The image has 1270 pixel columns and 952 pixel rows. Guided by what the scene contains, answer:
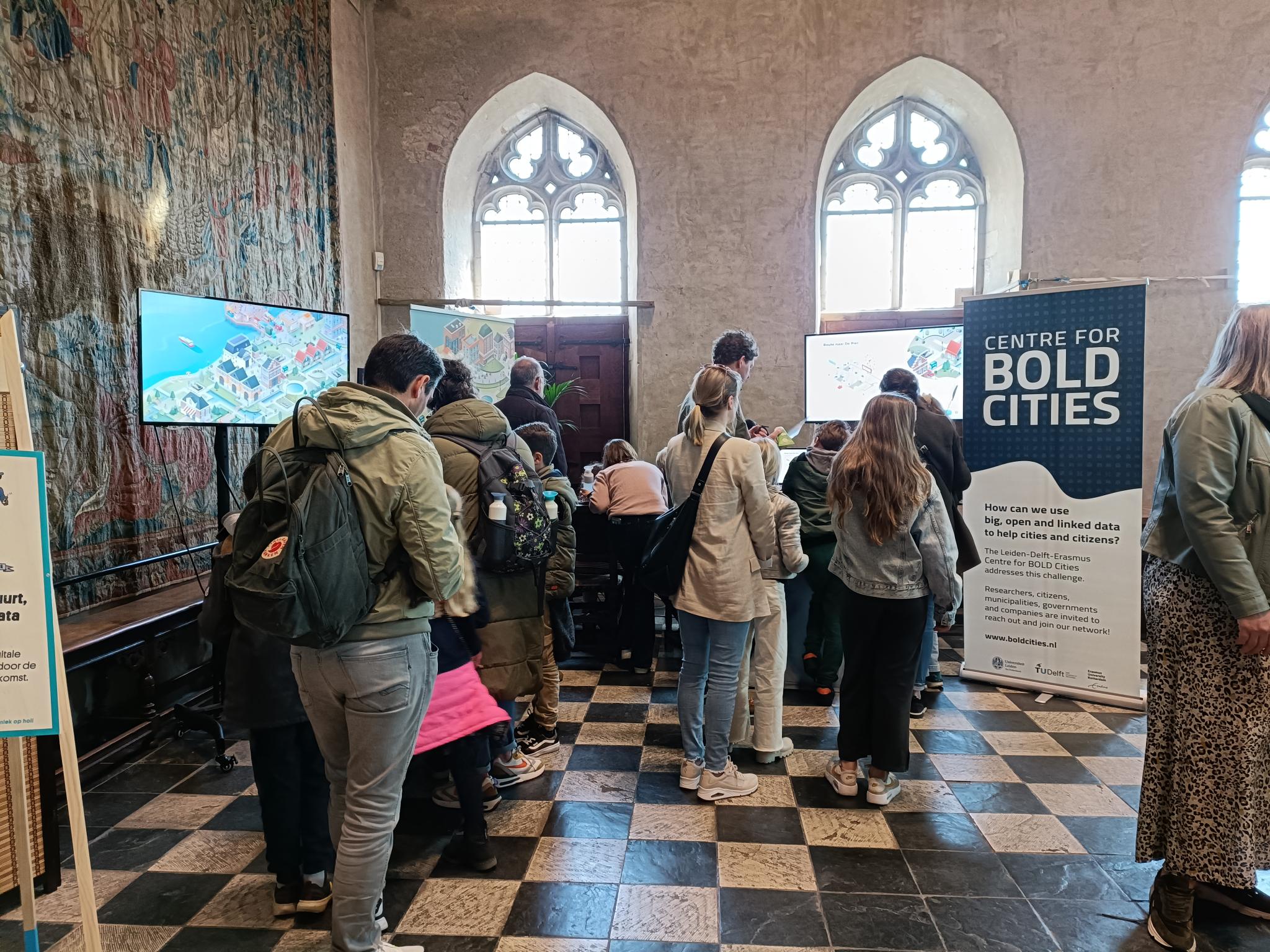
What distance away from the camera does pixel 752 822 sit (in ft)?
8.62

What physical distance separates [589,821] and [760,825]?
59 centimetres

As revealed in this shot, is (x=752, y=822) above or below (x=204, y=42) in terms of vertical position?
below

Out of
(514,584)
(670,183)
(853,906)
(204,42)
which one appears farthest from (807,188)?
(853,906)

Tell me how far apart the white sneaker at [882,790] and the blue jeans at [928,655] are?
1.50 ft

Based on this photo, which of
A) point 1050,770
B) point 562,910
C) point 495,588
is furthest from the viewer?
point 1050,770

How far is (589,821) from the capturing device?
2.65 meters

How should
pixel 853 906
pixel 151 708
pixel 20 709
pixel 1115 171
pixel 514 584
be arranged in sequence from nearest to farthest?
pixel 20 709 → pixel 853 906 → pixel 514 584 → pixel 151 708 → pixel 1115 171

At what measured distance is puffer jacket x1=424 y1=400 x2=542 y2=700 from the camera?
8.11 ft

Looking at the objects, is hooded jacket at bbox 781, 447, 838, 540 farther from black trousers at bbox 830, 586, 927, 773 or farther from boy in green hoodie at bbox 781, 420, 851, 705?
black trousers at bbox 830, 586, 927, 773

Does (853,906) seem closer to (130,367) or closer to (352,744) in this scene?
(352,744)

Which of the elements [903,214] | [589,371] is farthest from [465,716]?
[903,214]

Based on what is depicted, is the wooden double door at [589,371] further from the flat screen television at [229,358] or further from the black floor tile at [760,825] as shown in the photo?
the black floor tile at [760,825]

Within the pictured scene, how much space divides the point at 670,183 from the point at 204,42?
3490 mm

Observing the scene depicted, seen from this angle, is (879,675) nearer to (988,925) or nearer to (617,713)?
(988,925)
